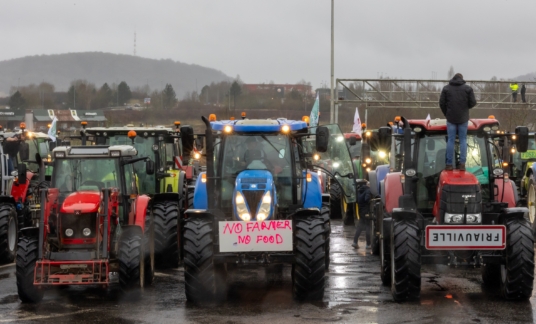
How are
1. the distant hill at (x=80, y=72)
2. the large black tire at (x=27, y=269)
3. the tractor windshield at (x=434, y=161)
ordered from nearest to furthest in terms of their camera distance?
the large black tire at (x=27, y=269) < the tractor windshield at (x=434, y=161) < the distant hill at (x=80, y=72)

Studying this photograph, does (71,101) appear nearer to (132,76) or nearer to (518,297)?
(518,297)

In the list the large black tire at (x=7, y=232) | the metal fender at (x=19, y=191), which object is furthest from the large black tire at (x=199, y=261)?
the metal fender at (x=19, y=191)

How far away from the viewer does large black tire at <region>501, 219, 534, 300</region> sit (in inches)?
447

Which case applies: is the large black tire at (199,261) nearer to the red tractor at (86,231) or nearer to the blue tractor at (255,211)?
the blue tractor at (255,211)

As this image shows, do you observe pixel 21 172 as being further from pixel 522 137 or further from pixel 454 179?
pixel 522 137

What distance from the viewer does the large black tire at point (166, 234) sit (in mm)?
14734

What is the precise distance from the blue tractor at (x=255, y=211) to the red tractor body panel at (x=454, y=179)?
5.21ft

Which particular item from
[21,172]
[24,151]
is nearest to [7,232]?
[21,172]

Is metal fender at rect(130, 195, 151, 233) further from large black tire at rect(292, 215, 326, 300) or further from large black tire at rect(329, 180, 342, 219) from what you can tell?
large black tire at rect(329, 180, 342, 219)

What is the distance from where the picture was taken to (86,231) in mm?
12273

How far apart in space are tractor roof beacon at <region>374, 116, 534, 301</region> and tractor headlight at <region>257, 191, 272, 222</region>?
5.39 ft

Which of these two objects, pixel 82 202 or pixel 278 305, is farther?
pixel 82 202

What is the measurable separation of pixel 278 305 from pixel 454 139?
3222mm

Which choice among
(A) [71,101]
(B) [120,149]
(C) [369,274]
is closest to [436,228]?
(C) [369,274]
